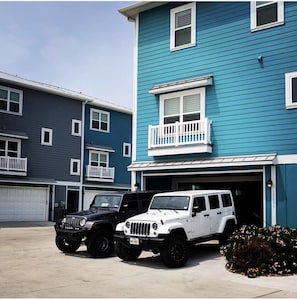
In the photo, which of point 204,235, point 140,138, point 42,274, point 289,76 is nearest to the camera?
point 42,274

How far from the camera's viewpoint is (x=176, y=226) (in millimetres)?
11852

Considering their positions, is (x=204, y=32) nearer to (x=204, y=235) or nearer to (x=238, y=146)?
(x=238, y=146)

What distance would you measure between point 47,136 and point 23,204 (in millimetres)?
5138

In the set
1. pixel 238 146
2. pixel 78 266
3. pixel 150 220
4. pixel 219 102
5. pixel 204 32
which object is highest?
pixel 204 32

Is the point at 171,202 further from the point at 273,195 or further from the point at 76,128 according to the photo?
the point at 76,128

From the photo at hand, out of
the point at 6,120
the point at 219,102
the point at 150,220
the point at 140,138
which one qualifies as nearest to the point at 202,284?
the point at 150,220

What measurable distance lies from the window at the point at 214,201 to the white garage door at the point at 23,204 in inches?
759

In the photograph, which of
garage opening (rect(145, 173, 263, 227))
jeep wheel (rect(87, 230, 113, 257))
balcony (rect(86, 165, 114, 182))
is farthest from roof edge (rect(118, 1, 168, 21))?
balcony (rect(86, 165, 114, 182))

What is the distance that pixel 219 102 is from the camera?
1630cm

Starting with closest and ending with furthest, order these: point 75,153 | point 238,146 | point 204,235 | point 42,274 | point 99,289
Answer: point 99,289 < point 42,274 < point 204,235 < point 238,146 < point 75,153

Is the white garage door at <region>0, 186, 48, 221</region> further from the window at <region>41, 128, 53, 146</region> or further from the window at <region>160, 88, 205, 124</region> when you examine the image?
the window at <region>160, 88, 205, 124</region>

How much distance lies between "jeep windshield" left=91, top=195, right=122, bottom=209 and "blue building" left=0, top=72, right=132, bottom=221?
14989mm

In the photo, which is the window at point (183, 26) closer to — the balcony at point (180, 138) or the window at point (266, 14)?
the window at point (266, 14)

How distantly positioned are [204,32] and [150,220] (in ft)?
27.3
